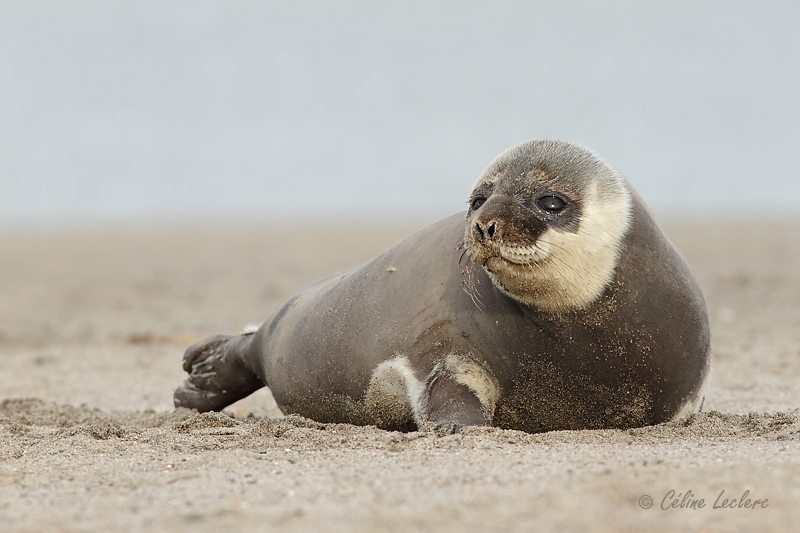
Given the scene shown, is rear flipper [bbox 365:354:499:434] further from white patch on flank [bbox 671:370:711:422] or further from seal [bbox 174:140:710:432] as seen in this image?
white patch on flank [bbox 671:370:711:422]

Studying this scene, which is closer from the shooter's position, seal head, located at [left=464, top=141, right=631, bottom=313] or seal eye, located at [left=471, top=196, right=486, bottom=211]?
seal head, located at [left=464, top=141, right=631, bottom=313]

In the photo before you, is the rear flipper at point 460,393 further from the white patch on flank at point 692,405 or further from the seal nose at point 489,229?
the white patch on flank at point 692,405

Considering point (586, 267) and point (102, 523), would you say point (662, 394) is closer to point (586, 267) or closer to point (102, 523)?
point (586, 267)

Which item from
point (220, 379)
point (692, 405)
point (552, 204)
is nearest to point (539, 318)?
point (552, 204)

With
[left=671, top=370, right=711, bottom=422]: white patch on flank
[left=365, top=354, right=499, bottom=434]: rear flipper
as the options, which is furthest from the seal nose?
[left=671, top=370, right=711, bottom=422]: white patch on flank

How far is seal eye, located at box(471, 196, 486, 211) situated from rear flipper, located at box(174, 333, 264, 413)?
6.63ft

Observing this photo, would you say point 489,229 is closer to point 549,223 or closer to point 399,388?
point 549,223

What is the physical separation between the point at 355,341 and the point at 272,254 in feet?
56.1

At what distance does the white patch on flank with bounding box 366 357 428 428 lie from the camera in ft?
15.0

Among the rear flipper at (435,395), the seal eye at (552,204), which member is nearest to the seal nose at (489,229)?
the seal eye at (552,204)

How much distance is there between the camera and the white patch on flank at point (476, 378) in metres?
4.46

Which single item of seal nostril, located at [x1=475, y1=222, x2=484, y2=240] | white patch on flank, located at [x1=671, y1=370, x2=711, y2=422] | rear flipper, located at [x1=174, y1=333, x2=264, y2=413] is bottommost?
rear flipper, located at [x1=174, y1=333, x2=264, y2=413]

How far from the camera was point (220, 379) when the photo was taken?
6051mm

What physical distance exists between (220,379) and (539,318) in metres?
2.39
